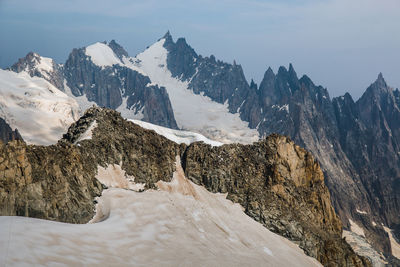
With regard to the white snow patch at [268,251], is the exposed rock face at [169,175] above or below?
above

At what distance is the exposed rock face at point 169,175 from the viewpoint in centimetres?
5200

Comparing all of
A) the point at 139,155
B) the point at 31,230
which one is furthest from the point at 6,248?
the point at 139,155

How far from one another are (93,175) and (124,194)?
4.95 metres

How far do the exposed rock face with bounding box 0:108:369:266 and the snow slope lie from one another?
9.46 feet

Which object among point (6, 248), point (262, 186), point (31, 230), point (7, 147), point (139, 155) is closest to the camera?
point (6, 248)

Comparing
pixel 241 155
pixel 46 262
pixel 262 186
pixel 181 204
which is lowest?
pixel 46 262

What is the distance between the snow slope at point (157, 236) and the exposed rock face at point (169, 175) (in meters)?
2.88

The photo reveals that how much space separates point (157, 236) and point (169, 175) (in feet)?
79.3

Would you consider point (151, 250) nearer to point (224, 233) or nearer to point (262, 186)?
point (224, 233)

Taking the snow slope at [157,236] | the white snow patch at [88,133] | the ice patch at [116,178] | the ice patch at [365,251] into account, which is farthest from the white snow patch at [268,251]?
the ice patch at [365,251]

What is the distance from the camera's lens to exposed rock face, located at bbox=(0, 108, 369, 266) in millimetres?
52000

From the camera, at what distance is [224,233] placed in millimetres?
63656

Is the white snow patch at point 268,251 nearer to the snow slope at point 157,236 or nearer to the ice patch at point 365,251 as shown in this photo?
the snow slope at point 157,236

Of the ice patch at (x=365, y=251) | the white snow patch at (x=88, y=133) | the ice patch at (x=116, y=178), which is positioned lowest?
the ice patch at (x=365, y=251)
